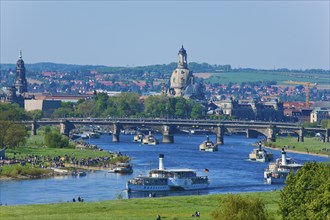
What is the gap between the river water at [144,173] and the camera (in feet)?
280

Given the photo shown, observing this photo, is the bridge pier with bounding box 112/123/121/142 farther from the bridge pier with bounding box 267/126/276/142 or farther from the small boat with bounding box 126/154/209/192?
the small boat with bounding box 126/154/209/192

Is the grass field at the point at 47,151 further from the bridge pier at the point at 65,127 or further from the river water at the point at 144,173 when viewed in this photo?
the bridge pier at the point at 65,127

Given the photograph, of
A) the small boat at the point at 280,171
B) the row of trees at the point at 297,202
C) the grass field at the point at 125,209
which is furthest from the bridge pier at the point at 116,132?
the row of trees at the point at 297,202

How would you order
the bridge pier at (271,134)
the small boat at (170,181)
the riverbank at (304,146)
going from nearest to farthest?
1. the small boat at (170,181)
2. the riverbank at (304,146)
3. the bridge pier at (271,134)

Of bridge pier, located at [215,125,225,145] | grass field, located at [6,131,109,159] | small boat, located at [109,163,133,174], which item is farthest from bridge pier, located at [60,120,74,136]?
small boat, located at [109,163,133,174]

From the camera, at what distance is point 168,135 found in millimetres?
163125

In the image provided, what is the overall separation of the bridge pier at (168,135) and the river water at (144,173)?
18.5 ft

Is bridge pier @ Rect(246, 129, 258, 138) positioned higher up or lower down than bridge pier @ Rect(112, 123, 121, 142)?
lower down

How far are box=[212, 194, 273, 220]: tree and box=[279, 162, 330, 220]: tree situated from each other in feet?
4.03

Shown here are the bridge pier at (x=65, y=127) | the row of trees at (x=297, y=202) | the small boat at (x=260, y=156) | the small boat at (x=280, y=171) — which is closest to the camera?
the row of trees at (x=297, y=202)

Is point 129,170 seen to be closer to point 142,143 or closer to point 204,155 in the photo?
point 204,155

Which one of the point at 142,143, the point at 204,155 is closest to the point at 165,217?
the point at 204,155

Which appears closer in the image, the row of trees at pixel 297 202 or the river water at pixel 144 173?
the row of trees at pixel 297 202

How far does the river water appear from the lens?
85.2 m
